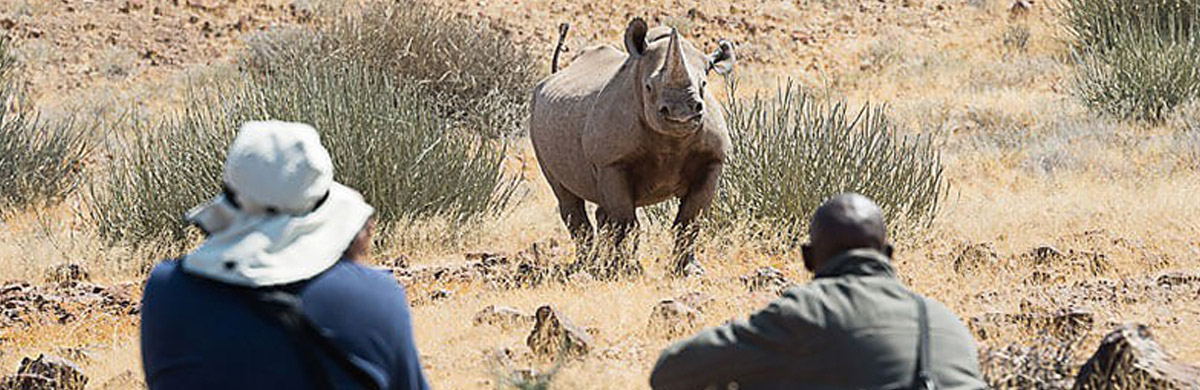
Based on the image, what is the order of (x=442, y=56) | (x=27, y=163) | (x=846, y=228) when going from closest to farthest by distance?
(x=846, y=228) → (x=27, y=163) → (x=442, y=56)

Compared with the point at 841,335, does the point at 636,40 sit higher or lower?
lower

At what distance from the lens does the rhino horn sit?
1030 cm

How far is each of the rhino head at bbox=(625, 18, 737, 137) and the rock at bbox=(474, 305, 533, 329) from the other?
1.92m

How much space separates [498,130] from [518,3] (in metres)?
17.6

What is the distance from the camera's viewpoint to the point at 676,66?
1031 centimetres

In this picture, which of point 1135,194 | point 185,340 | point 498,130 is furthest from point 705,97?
point 498,130

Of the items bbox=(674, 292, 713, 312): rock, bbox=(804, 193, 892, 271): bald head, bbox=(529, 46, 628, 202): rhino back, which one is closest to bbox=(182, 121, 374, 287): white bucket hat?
bbox=(804, 193, 892, 271): bald head

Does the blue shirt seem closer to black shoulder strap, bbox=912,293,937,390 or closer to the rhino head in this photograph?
black shoulder strap, bbox=912,293,937,390

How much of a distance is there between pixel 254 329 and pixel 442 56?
65.1 ft

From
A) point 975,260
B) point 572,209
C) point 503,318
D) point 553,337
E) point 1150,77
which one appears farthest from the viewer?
point 1150,77

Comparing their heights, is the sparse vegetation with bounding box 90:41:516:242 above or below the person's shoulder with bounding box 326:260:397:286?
below

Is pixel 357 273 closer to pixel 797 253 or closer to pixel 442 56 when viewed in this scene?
pixel 797 253

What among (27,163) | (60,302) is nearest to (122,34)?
(27,163)

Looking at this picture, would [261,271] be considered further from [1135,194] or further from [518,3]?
[518,3]
